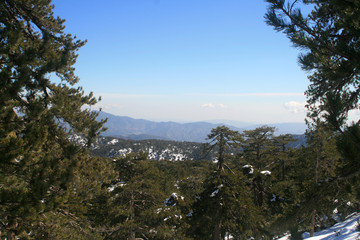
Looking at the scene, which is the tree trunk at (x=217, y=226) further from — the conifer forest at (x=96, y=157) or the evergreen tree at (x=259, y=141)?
the evergreen tree at (x=259, y=141)

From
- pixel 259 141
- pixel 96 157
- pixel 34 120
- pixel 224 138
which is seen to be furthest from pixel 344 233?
pixel 34 120

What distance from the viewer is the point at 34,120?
4.79 metres

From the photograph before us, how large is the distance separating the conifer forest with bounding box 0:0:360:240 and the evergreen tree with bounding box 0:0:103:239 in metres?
0.02

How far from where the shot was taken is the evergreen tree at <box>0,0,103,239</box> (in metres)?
3.59

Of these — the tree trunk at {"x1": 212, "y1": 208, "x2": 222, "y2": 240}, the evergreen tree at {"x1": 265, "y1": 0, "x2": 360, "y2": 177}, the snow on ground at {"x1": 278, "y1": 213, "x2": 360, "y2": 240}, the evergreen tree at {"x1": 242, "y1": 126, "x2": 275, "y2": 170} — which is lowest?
the tree trunk at {"x1": 212, "y1": 208, "x2": 222, "y2": 240}

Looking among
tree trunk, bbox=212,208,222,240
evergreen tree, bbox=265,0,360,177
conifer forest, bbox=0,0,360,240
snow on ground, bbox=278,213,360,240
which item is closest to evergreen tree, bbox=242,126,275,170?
conifer forest, bbox=0,0,360,240

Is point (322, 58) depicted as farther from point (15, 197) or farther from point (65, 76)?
point (65, 76)

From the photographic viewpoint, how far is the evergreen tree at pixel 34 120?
3586mm

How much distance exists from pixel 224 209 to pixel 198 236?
14.4 feet

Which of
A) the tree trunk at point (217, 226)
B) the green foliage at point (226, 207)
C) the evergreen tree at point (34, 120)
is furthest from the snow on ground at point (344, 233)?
the evergreen tree at point (34, 120)

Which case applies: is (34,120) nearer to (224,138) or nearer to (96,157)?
(96,157)

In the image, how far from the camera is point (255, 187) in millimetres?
16641

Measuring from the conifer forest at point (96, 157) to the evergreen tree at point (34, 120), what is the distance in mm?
24

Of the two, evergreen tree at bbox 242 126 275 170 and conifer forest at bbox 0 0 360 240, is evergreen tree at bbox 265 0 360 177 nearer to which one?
conifer forest at bbox 0 0 360 240
